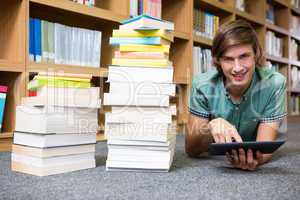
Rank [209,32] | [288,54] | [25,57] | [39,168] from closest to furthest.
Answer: [39,168], [25,57], [209,32], [288,54]

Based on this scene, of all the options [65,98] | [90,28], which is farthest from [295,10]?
[65,98]

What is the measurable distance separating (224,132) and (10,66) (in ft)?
3.52

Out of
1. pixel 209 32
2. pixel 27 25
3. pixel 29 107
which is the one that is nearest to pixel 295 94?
pixel 209 32

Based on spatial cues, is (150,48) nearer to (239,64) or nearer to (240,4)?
(239,64)

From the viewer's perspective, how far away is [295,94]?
4887mm

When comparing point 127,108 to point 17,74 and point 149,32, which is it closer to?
point 149,32

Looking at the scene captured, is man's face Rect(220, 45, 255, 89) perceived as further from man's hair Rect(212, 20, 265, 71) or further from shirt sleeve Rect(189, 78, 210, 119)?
shirt sleeve Rect(189, 78, 210, 119)

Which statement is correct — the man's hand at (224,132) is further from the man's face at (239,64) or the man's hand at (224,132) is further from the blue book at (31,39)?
the blue book at (31,39)

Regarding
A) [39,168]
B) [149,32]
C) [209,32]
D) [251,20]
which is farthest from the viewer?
[251,20]

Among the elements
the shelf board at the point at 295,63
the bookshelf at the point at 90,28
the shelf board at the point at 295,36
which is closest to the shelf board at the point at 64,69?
the bookshelf at the point at 90,28

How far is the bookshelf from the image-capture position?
1731 millimetres

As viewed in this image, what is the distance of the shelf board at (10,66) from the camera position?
1652 millimetres

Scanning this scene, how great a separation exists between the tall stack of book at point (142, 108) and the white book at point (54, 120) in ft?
0.25

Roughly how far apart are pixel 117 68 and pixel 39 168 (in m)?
0.41
